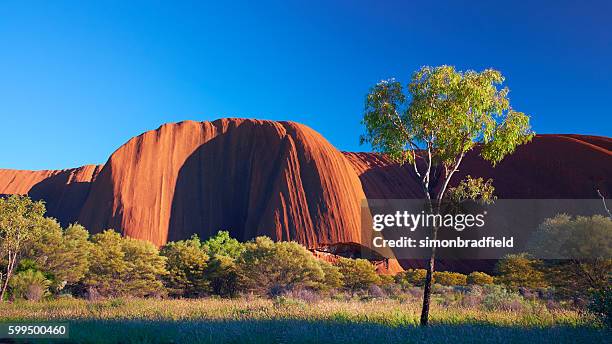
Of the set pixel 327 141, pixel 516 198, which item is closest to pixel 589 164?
pixel 516 198

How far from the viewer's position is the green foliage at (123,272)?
3281 centimetres

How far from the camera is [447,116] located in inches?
592

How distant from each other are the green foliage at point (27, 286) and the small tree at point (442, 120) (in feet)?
79.2

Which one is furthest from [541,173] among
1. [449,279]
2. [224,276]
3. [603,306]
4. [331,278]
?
[603,306]

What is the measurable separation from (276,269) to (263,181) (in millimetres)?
38826

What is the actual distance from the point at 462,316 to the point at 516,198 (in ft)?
238

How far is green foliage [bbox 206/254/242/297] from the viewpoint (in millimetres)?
35562

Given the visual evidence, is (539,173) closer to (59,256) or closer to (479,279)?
(479,279)

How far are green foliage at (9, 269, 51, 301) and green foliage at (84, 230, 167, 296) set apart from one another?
432cm

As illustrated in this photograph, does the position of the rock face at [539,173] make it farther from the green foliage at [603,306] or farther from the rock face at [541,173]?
the green foliage at [603,306]

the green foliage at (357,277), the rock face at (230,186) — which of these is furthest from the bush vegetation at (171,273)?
the rock face at (230,186)

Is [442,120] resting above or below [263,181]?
below

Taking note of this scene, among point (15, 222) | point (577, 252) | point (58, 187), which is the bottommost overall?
point (15, 222)

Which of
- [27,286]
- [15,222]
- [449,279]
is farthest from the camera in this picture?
[449,279]
